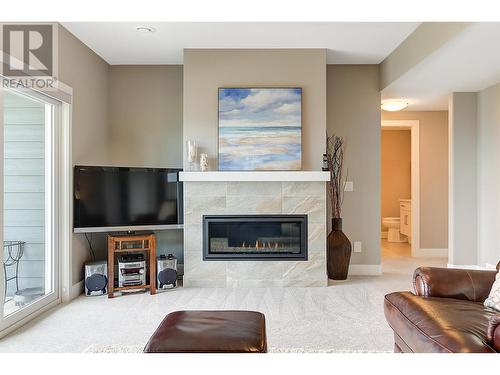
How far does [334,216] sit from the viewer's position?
4.56 metres

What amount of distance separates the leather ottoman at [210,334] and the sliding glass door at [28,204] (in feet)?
5.70

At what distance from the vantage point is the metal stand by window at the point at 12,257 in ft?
9.70

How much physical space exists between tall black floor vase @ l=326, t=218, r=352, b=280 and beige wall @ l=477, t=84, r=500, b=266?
1.83 meters

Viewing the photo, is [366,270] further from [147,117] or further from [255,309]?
[147,117]

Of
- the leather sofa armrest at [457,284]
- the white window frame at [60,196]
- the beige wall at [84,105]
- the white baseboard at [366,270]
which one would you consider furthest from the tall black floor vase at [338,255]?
the white window frame at [60,196]

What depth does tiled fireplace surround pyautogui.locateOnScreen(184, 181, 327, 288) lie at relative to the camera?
13.7 feet

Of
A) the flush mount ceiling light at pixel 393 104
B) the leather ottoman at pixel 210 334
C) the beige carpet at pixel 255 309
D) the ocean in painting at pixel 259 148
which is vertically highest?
the flush mount ceiling light at pixel 393 104

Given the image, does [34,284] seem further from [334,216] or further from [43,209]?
[334,216]

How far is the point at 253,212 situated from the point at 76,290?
2015 mm

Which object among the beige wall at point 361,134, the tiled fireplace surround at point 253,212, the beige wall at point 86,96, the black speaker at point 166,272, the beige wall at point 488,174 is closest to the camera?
the beige wall at point 86,96

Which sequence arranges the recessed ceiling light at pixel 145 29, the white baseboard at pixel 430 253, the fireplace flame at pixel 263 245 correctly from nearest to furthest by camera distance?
the recessed ceiling light at pixel 145 29
the fireplace flame at pixel 263 245
the white baseboard at pixel 430 253

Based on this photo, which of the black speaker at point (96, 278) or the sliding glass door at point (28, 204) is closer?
the sliding glass door at point (28, 204)

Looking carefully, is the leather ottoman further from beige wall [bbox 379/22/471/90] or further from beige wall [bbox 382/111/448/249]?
beige wall [bbox 382/111/448/249]

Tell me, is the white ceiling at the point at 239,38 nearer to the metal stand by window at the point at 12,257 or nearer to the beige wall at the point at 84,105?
the beige wall at the point at 84,105
